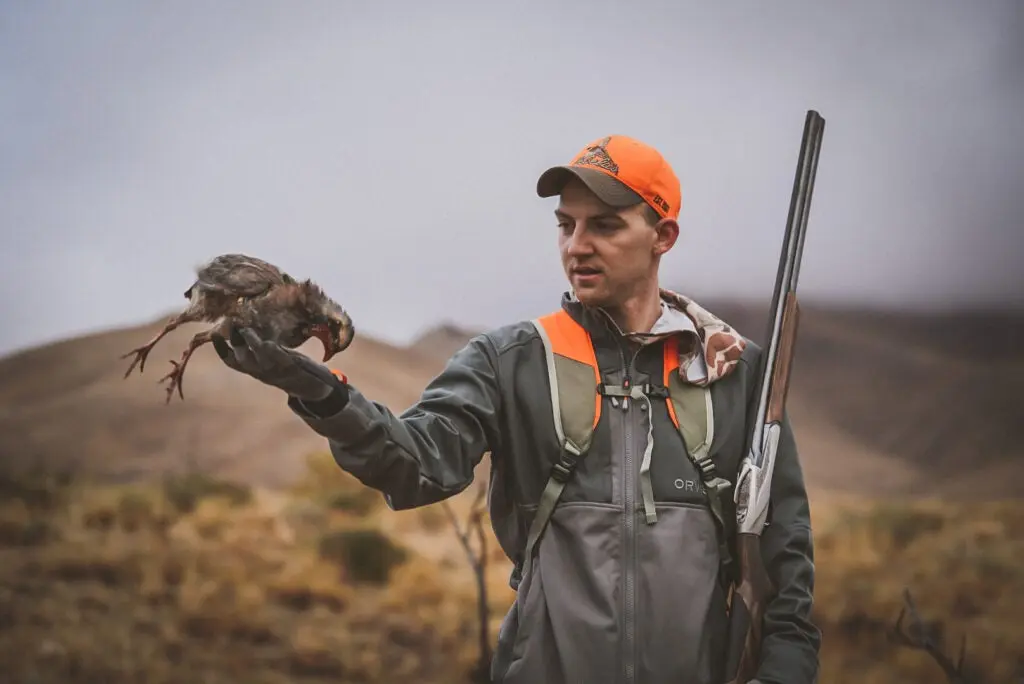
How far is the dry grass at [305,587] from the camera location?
8.19ft

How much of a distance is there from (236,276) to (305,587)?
5.81 ft

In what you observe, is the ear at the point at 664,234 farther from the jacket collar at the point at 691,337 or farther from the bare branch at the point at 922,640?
the bare branch at the point at 922,640

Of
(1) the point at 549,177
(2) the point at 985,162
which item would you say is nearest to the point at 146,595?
(1) the point at 549,177

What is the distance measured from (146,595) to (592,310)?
67.5 inches

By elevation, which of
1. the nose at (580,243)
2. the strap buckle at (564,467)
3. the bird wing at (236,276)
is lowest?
the strap buckle at (564,467)

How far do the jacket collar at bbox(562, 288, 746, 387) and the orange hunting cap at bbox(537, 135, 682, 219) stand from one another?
158 mm

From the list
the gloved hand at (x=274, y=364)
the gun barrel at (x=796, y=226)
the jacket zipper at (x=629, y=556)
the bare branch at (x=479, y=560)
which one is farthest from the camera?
the bare branch at (x=479, y=560)

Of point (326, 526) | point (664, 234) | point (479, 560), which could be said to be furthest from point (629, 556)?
point (326, 526)

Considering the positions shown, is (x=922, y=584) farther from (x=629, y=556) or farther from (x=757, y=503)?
(x=629, y=556)

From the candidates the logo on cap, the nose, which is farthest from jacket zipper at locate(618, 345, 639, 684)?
the logo on cap

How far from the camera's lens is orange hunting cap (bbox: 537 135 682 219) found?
1323mm

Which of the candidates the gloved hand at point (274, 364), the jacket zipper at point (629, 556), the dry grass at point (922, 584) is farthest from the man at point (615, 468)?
the dry grass at point (922, 584)

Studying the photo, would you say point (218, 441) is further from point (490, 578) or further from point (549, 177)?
point (549, 177)

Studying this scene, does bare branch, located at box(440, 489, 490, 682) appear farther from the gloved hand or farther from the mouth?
the gloved hand
